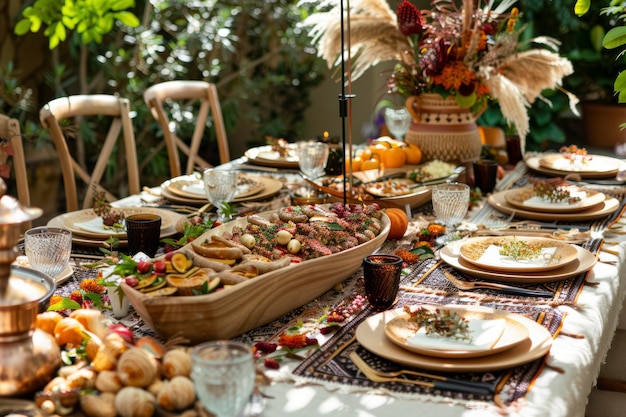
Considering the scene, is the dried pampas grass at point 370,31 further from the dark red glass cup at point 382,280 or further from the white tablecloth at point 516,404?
the white tablecloth at point 516,404

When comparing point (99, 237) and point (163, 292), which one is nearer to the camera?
point (163, 292)

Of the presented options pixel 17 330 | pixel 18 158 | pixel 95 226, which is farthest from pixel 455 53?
pixel 17 330

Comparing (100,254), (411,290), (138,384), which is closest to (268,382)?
(138,384)

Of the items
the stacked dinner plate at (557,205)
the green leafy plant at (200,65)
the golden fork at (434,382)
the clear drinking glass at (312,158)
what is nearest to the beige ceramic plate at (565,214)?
the stacked dinner plate at (557,205)

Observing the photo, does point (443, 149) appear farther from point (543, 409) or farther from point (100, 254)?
point (543, 409)

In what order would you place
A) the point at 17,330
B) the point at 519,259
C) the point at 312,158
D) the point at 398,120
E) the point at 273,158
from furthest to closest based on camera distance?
the point at 398,120 → the point at 273,158 → the point at 312,158 → the point at 519,259 → the point at 17,330

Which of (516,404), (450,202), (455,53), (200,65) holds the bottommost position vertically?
(516,404)

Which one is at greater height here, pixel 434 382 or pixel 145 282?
pixel 145 282

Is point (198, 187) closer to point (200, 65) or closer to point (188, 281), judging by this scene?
point (188, 281)

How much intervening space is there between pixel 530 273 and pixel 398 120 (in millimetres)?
1423

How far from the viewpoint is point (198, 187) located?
2.55 meters

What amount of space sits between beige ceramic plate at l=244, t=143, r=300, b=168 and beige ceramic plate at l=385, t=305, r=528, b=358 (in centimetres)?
148

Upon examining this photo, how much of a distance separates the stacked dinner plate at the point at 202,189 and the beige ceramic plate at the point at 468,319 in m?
1.02

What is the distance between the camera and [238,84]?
16.6 feet
